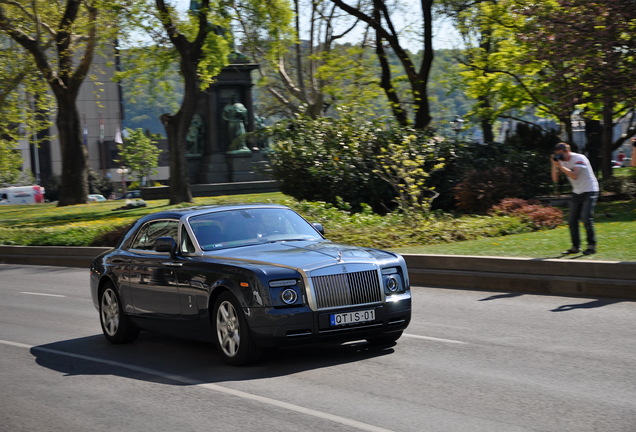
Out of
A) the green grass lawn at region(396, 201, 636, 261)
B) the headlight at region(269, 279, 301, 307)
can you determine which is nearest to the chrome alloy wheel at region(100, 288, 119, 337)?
the headlight at region(269, 279, 301, 307)

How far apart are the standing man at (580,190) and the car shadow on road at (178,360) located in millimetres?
6307

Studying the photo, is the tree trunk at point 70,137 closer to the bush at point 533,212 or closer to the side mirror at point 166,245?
the bush at point 533,212

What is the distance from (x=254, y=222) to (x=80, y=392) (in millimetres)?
2788

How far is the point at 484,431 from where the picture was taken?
632cm

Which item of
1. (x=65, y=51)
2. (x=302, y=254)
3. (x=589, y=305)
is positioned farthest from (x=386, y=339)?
(x=65, y=51)

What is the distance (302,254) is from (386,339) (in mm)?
1355

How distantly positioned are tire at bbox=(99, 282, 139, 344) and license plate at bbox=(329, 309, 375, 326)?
3.01 meters

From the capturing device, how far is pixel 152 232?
36.1ft

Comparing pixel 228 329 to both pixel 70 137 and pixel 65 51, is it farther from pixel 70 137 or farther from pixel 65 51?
pixel 70 137

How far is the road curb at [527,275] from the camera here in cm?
1311

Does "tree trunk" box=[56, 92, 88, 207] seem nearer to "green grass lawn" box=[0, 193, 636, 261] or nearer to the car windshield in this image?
"green grass lawn" box=[0, 193, 636, 261]

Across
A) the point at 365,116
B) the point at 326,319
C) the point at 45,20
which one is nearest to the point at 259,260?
the point at 326,319

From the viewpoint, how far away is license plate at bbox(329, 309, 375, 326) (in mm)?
8891

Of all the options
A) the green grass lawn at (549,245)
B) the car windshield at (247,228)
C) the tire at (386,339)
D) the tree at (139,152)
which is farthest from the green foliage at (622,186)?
the tree at (139,152)
